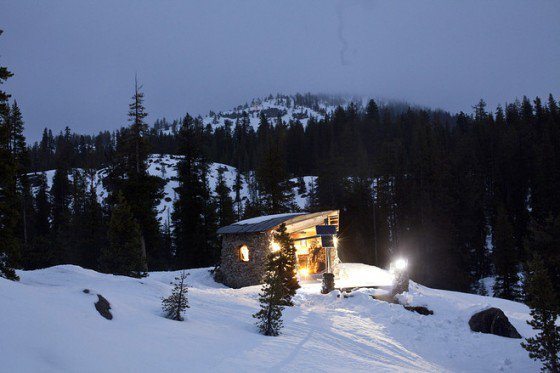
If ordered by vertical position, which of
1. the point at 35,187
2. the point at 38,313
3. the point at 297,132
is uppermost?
the point at 297,132

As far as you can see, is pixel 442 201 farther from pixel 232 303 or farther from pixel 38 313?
pixel 38 313

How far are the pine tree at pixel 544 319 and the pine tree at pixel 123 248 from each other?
16.4 metres

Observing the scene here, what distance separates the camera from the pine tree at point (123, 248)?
18.3 m

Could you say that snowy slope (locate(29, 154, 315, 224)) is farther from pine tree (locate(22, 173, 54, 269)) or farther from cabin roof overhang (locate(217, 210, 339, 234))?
cabin roof overhang (locate(217, 210, 339, 234))

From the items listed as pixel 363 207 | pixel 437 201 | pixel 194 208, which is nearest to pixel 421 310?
pixel 194 208

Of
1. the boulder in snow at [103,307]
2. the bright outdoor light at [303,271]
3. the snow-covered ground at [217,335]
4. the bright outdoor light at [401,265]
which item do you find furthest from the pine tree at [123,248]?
the bright outdoor light at [401,265]

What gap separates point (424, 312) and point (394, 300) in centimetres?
189

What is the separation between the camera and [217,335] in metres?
8.20

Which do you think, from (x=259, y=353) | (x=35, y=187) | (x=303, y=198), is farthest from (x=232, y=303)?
(x=35, y=187)

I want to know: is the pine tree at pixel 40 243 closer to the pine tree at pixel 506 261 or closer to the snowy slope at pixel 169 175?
the snowy slope at pixel 169 175

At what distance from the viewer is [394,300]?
17.0 m

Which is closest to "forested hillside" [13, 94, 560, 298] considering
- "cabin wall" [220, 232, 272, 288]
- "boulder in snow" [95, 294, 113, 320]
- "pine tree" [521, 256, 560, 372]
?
"cabin wall" [220, 232, 272, 288]

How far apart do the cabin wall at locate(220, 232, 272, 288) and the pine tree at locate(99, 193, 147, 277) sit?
6433 mm

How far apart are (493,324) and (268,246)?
13356mm
